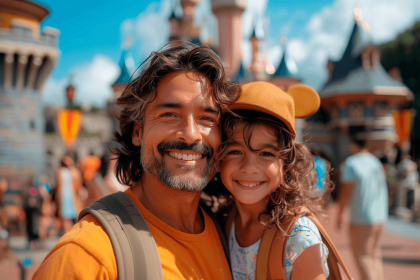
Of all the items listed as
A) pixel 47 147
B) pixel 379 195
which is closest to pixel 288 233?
pixel 379 195

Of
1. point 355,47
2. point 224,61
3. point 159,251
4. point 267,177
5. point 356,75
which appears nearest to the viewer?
point 159,251

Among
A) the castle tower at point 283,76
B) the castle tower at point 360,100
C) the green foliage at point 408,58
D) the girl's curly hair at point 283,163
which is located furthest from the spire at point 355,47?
the girl's curly hair at point 283,163

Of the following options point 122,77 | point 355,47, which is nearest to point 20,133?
point 122,77

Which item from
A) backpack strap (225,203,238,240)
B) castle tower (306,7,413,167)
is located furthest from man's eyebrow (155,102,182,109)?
castle tower (306,7,413,167)

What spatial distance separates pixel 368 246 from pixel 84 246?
354 centimetres

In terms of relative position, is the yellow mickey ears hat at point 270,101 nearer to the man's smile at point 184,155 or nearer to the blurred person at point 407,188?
the man's smile at point 184,155

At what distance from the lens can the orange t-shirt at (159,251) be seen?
1.07m

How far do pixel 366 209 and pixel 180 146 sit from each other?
319cm

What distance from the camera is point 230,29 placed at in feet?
65.2

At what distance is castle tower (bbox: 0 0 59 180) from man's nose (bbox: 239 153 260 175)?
14.0 m

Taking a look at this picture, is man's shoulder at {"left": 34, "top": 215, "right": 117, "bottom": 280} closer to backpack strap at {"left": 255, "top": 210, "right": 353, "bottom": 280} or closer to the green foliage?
backpack strap at {"left": 255, "top": 210, "right": 353, "bottom": 280}

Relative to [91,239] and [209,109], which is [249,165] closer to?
[209,109]

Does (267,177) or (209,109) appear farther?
(267,177)

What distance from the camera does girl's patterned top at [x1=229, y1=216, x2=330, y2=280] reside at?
149cm
